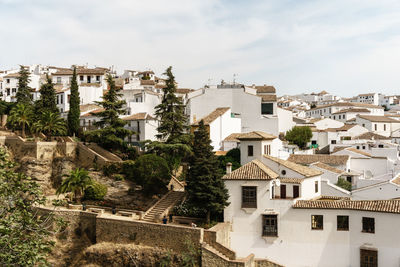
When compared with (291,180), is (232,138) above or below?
above

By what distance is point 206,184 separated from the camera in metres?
24.5

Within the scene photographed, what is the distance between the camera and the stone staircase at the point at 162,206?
2684 centimetres

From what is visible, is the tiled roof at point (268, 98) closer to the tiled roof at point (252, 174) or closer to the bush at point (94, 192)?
the tiled roof at point (252, 174)

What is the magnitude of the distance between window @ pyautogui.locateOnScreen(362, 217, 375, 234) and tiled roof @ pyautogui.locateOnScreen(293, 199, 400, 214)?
2.18ft

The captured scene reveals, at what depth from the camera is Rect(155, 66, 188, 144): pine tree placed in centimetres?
3275

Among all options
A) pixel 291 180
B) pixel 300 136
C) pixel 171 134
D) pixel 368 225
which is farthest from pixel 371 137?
pixel 368 225

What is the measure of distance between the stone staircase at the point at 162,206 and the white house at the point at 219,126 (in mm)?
8931

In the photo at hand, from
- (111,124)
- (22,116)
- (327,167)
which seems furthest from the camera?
(22,116)

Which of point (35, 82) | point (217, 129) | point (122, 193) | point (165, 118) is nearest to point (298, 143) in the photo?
point (217, 129)

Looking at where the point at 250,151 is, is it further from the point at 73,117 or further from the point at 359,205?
the point at 73,117

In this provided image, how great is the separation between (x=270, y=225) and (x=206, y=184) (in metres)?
4.86

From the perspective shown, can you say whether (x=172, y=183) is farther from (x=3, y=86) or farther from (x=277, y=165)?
(x=3, y=86)

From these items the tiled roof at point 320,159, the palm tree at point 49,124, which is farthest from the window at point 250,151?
the palm tree at point 49,124

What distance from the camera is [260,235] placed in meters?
24.1
